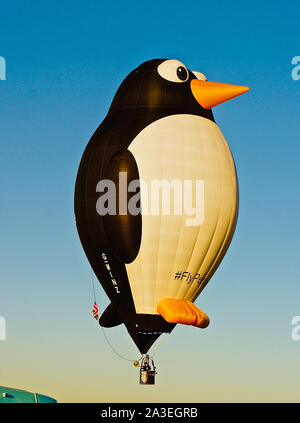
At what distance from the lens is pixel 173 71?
27.5 m

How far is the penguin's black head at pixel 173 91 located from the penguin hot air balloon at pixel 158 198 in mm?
35

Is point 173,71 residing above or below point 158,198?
above

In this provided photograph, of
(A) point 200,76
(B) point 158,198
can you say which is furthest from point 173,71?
(B) point 158,198

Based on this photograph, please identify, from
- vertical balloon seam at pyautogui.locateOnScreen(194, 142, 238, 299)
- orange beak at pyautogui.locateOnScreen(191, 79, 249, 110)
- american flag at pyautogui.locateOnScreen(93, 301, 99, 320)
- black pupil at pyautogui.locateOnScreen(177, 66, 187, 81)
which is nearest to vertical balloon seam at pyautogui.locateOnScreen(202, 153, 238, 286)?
vertical balloon seam at pyautogui.locateOnScreen(194, 142, 238, 299)

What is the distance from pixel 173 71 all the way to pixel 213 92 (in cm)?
155

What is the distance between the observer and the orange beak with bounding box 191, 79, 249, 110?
1080 inches

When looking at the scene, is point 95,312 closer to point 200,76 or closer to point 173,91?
point 173,91

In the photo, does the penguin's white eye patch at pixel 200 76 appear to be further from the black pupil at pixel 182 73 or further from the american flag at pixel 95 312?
the american flag at pixel 95 312

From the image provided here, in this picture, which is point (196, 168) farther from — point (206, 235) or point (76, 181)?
point (76, 181)

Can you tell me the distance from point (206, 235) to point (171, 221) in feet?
4.82

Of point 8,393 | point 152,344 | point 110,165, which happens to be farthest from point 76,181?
point 8,393

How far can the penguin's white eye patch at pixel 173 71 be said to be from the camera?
27.5 m

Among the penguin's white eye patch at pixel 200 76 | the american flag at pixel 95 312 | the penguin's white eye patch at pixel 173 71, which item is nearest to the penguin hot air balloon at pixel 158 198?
the penguin's white eye patch at pixel 173 71

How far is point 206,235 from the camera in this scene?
87.5ft
